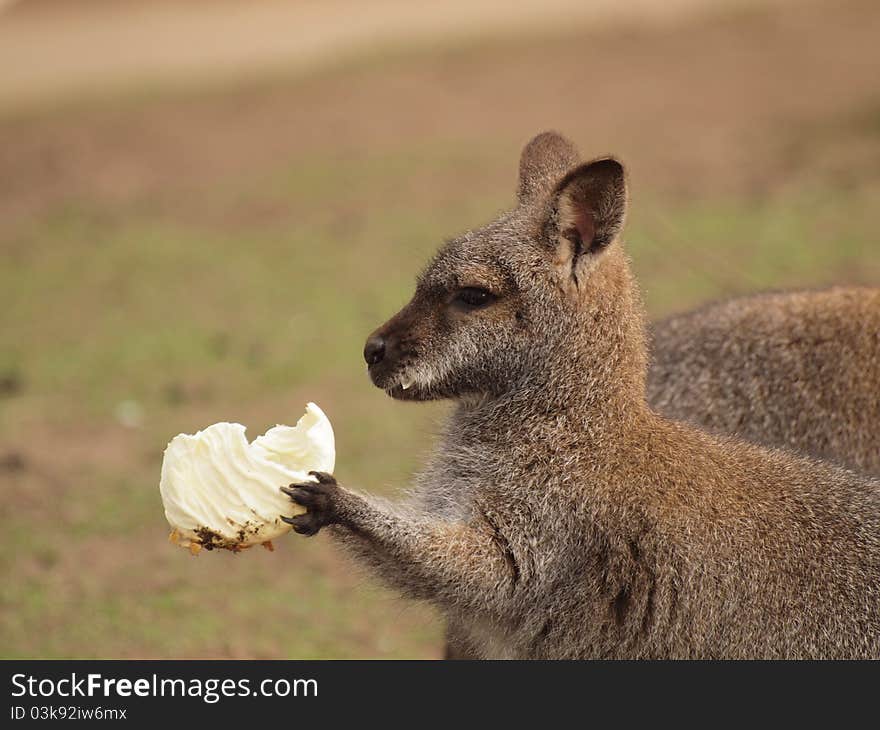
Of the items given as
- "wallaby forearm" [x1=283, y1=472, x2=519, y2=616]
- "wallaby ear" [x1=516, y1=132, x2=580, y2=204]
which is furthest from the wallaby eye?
"wallaby forearm" [x1=283, y1=472, x2=519, y2=616]

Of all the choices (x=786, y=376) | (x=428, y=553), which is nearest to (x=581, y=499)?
(x=428, y=553)

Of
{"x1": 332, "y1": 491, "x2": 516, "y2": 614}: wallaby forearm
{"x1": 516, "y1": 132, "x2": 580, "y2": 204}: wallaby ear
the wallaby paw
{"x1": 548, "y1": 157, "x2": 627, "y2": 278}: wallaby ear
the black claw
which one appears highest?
{"x1": 516, "y1": 132, "x2": 580, "y2": 204}: wallaby ear

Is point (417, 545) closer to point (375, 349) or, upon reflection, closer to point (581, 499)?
point (581, 499)

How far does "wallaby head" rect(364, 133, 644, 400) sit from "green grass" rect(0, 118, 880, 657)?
2.20 ft

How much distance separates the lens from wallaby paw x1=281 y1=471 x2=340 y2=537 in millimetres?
4695

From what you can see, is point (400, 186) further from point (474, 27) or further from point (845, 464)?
point (845, 464)

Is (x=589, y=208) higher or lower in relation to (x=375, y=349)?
higher

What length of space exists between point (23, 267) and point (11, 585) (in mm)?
6164

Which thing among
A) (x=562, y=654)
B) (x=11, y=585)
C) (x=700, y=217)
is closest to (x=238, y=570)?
(x=11, y=585)

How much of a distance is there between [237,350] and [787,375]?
18.7 feet

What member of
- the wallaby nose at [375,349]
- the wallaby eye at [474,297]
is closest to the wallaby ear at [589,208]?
the wallaby eye at [474,297]

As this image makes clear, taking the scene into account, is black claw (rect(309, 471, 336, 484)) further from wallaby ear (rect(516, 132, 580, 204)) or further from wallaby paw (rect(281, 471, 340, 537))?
wallaby ear (rect(516, 132, 580, 204))

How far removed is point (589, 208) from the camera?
503 cm

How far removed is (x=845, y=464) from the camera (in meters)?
5.61
